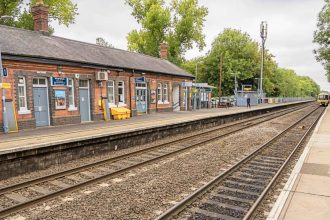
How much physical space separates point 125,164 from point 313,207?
6015 mm

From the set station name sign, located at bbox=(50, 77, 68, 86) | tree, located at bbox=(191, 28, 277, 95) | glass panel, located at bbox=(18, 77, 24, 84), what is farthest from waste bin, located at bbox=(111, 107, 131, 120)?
tree, located at bbox=(191, 28, 277, 95)

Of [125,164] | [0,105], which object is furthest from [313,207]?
[0,105]

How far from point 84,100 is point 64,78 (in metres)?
2.27

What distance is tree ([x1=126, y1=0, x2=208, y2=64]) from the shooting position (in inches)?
1804

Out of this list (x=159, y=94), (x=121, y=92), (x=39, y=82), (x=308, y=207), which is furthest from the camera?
(x=159, y=94)

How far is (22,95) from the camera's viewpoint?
15.5 metres

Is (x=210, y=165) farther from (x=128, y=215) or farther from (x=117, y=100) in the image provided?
(x=117, y=100)

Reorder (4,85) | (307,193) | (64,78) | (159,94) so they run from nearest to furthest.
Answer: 1. (307,193)
2. (4,85)
3. (64,78)
4. (159,94)

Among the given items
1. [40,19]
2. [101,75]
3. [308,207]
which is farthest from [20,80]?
[308,207]

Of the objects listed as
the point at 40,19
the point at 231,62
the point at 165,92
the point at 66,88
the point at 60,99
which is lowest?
the point at 60,99

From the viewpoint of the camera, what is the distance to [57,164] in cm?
1005

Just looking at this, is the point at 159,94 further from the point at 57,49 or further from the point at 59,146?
the point at 59,146

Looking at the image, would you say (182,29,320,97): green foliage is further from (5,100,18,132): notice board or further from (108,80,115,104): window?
(5,100,18,132): notice board

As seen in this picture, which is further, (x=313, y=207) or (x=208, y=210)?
(x=208, y=210)
